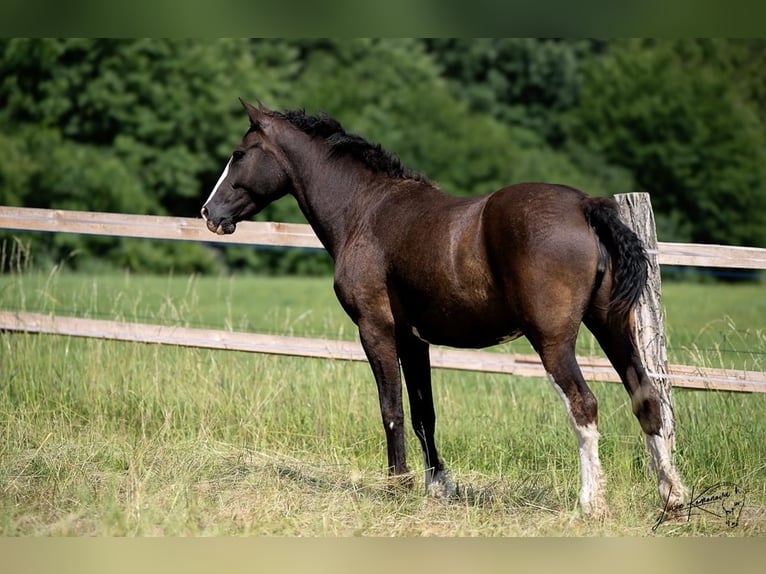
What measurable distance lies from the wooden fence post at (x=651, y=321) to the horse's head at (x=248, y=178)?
7.76 ft

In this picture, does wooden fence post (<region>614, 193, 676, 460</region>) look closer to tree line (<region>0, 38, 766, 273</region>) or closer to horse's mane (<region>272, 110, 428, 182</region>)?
horse's mane (<region>272, 110, 428, 182</region>)

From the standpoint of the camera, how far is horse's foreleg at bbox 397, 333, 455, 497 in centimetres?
559

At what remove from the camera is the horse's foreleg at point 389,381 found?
5.43 metres

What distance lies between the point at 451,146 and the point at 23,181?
37.9 feet

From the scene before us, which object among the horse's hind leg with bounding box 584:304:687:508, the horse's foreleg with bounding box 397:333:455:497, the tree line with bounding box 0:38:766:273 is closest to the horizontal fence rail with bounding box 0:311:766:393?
the horse's foreleg with bounding box 397:333:455:497

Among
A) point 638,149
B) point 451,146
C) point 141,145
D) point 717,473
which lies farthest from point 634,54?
point 717,473

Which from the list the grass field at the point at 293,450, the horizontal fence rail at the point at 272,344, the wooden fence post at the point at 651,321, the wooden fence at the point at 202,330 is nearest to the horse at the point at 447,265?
the grass field at the point at 293,450

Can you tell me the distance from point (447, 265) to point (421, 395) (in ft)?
3.64

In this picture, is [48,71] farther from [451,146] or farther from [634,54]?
[634,54]

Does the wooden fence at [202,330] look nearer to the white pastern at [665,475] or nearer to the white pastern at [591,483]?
the white pastern at [665,475]

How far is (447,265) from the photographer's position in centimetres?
499

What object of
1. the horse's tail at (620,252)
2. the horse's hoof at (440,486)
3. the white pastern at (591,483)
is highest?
the horse's tail at (620,252)

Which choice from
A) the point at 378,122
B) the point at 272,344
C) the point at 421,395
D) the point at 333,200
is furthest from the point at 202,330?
the point at 378,122

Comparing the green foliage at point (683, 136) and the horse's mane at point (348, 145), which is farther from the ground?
the green foliage at point (683, 136)
